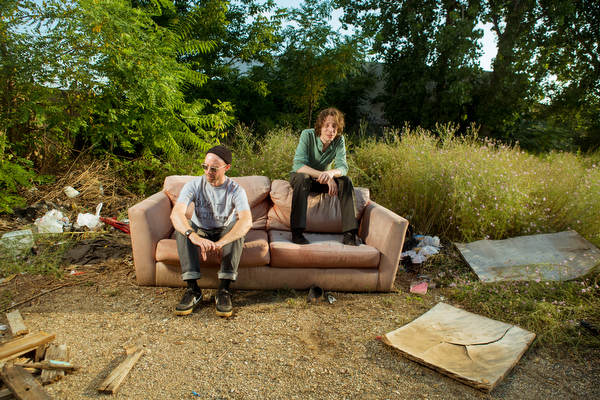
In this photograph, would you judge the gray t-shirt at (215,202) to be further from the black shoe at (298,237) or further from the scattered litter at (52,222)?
the scattered litter at (52,222)

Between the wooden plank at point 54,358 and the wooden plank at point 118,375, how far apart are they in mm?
276

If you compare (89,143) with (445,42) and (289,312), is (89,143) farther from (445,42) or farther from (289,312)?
(445,42)

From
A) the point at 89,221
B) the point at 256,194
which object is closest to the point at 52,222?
the point at 89,221

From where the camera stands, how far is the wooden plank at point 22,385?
1.76 metres

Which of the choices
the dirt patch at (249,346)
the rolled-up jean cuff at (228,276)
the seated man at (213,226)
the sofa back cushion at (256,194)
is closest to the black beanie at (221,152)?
the seated man at (213,226)

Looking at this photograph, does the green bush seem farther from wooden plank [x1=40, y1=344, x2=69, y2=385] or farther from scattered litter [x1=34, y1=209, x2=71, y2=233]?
scattered litter [x1=34, y1=209, x2=71, y2=233]

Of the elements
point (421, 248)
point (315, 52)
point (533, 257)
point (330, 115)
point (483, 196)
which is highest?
point (315, 52)

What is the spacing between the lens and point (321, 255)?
318 centimetres

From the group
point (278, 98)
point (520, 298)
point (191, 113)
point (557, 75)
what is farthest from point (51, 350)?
point (557, 75)

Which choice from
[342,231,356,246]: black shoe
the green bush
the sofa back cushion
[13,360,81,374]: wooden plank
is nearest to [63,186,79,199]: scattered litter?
the sofa back cushion

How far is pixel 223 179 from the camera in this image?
3.05 m

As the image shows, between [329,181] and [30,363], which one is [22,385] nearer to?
[30,363]

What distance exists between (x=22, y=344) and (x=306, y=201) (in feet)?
7.97

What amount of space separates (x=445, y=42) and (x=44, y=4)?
9.15 m
